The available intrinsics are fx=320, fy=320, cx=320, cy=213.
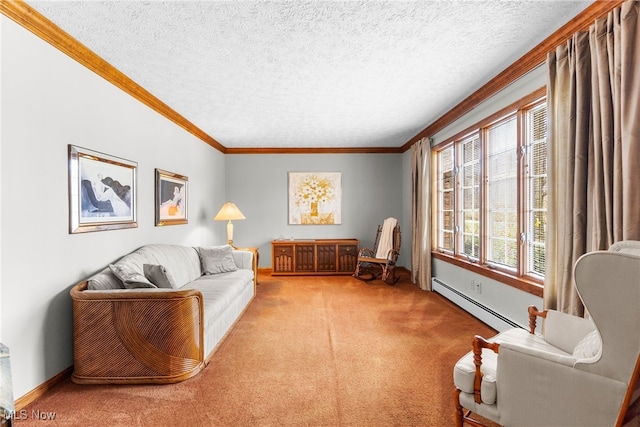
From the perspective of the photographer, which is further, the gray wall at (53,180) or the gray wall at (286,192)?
the gray wall at (286,192)

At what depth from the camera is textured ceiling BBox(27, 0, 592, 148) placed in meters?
2.13

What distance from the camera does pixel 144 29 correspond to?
7.66 feet

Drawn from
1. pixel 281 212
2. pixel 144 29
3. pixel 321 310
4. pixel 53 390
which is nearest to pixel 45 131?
pixel 144 29

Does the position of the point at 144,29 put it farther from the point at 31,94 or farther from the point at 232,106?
the point at 232,106

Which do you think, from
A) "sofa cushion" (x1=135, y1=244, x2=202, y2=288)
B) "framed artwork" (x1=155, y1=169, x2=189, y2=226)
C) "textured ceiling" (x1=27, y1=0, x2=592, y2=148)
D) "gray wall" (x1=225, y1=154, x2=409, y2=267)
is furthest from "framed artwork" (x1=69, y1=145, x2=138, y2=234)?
"gray wall" (x1=225, y1=154, x2=409, y2=267)

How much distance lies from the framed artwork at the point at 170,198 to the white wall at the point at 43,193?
742 mm

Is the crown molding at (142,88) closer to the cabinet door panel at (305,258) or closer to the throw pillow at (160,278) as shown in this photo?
the throw pillow at (160,278)

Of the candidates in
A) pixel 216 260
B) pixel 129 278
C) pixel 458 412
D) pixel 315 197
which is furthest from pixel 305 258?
pixel 458 412

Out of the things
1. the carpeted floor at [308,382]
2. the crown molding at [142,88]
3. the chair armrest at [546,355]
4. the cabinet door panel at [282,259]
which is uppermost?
the crown molding at [142,88]

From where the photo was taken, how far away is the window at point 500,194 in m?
2.93

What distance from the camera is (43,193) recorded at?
2271 mm

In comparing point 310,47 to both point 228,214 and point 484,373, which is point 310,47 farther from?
point 228,214

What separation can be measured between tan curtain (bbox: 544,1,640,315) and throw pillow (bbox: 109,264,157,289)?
10.4 ft

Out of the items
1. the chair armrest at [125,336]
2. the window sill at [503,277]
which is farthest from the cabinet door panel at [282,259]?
the chair armrest at [125,336]
